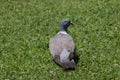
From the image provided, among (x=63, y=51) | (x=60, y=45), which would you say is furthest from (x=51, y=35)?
(x=63, y=51)

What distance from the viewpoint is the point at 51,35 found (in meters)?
11.8

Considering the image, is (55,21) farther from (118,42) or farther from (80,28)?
(118,42)

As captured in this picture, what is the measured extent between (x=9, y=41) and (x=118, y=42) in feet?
10.3

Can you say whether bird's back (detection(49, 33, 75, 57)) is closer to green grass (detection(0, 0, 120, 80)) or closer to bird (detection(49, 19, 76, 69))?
bird (detection(49, 19, 76, 69))

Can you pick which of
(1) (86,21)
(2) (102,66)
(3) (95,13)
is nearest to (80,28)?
(1) (86,21)

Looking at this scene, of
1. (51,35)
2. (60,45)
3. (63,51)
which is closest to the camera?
(63,51)

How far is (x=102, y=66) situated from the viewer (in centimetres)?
973

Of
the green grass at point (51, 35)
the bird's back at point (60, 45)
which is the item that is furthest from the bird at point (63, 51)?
the green grass at point (51, 35)

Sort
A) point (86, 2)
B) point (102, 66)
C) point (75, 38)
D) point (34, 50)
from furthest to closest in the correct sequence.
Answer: point (86, 2) < point (75, 38) < point (34, 50) < point (102, 66)

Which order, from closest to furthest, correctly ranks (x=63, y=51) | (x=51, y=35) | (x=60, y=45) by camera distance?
1. (x=63, y=51)
2. (x=60, y=45)
3. (x=51, y=35)

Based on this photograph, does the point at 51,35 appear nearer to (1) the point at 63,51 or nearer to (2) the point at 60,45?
(2) the point at 60,45

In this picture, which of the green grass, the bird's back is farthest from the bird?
the green grass

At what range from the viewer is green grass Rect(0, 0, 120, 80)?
9.55 m

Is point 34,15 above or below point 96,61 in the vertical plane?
above
